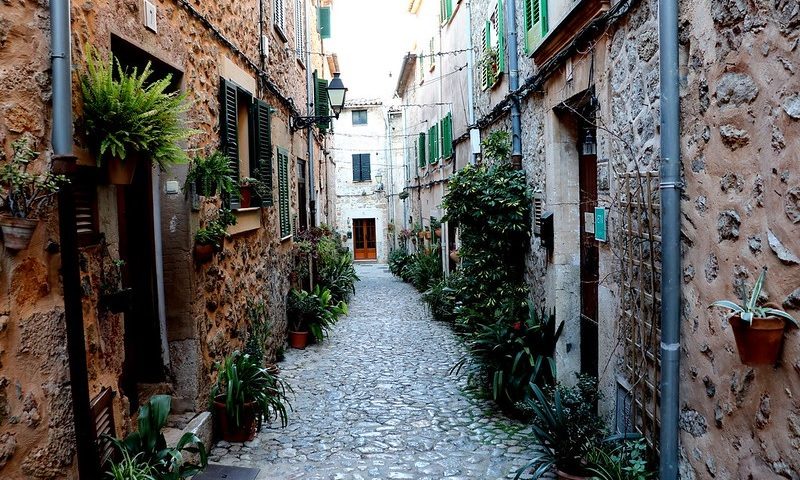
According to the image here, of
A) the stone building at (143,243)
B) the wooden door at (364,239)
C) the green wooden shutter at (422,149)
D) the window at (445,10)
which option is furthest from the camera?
the wooden door at (364,239)

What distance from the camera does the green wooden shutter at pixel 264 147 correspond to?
7211mm

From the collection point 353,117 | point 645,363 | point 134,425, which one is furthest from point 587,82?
point 353,117

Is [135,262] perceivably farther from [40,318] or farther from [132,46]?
[40,318]

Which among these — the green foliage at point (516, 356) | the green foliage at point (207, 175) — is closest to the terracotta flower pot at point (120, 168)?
the green foliage at point (207, 175)

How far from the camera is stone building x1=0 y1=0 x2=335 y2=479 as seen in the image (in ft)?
8.79

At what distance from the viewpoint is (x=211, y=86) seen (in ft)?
18.7

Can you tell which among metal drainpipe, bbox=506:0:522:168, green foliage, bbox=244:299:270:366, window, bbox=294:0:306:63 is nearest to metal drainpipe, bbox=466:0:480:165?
metal drainpipe, bbox=506:0:522:168

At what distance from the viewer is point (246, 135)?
23.1 ft

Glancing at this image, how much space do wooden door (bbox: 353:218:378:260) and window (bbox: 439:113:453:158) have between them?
1722cm

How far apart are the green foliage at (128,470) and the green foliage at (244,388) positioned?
182cm

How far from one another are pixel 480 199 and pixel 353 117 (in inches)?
974

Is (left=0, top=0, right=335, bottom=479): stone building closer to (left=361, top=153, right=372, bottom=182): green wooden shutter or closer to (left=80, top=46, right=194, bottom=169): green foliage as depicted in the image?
(left=80, top=46, right=194, bottom=169): green foliage

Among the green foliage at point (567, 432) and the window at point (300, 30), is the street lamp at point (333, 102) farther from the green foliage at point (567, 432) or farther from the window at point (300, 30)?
the green foliage at point (567, 432)

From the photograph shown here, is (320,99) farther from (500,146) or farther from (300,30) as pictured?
(500,146)
